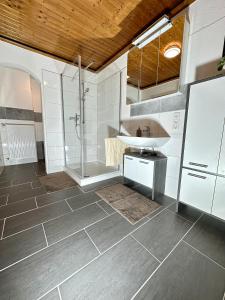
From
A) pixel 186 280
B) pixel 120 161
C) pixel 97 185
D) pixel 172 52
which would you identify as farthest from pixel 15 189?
pixel 172 52

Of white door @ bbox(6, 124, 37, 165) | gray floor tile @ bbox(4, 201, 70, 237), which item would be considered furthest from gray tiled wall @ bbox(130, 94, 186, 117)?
white door @ bbox(6, 124, 37, 165)

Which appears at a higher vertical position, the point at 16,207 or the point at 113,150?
the point at 113,150

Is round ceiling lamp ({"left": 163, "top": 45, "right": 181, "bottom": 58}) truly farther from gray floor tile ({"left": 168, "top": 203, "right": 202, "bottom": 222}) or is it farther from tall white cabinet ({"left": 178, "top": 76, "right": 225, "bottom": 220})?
gray floor tile ({"left": 168, "top": 203, "right": 202, "bottom": 222})

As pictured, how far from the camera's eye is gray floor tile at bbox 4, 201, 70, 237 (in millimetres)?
1202

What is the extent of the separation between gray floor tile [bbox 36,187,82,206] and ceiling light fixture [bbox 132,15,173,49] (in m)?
2.49

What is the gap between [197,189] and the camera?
4.32ft

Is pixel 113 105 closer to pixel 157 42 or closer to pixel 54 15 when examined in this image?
pixel 157 42

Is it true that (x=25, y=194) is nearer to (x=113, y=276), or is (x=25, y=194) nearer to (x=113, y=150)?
(x=113, y=150)

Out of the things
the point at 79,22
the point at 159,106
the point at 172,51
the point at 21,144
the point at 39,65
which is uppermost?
the point at 79,22

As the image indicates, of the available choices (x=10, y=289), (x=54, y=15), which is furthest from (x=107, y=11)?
(x=10, y=289)

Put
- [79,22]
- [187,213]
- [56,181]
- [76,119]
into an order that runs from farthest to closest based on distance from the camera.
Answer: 1. [76,119]
2. [56,181]
3. [79,22]
4. [187,213]

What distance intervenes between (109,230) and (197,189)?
3.28 ft

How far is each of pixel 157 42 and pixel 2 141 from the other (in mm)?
3800

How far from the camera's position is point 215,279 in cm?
81
